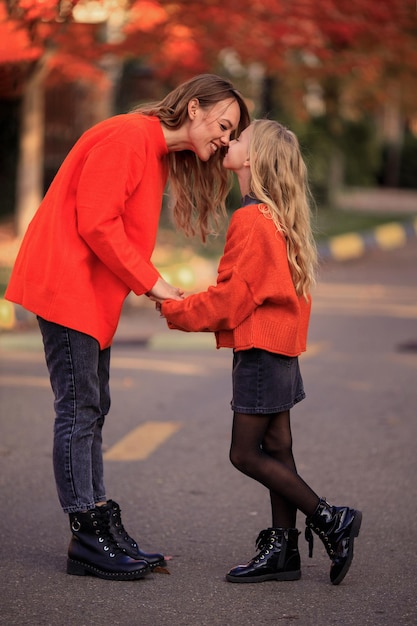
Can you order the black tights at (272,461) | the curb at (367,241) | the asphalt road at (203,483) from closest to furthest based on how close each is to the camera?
the asphalt road at (203,483), the black tights at (272,461), the curb at (367,241)

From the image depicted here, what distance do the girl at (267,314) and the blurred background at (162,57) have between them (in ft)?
11.2

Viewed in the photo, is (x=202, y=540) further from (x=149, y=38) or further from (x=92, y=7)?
(x=149, y=38)

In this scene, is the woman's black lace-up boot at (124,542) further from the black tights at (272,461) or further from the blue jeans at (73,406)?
the black tights at (272,461)

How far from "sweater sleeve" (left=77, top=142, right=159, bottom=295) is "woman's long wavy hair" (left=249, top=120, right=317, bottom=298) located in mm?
396

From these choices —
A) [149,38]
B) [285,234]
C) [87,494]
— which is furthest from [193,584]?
[149,38]

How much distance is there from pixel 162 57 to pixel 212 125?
1099cm

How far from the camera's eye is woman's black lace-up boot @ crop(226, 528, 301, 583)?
4168 millimetres

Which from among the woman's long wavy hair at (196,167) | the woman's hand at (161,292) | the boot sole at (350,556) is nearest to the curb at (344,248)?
the woman's long wavy hair at (196,167)

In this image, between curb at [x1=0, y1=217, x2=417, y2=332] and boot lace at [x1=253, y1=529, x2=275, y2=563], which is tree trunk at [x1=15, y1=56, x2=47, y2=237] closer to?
curb at [x1=0, y1=217, x2=417, y2=332]

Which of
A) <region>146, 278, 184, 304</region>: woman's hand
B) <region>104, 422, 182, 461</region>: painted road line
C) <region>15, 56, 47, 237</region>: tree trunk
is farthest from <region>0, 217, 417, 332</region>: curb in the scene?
<region>146, 278, 184, 304</region>: woman's hand

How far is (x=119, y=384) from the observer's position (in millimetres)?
8117

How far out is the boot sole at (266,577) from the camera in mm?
4160

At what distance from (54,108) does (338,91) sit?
6616 millimetres

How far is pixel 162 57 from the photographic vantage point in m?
14.9
